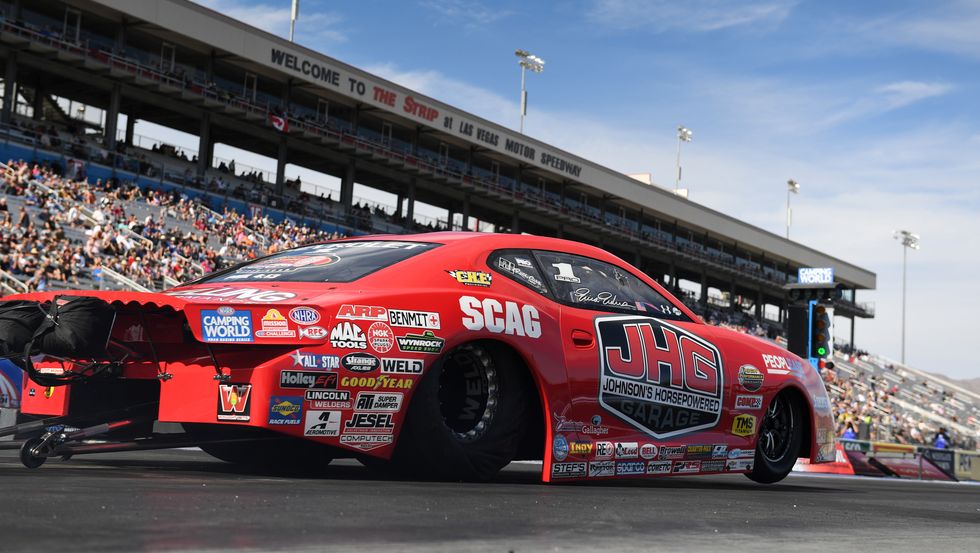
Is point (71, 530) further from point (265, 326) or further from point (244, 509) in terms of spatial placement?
point (265, 326)

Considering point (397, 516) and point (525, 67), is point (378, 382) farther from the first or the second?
point (525, 67)

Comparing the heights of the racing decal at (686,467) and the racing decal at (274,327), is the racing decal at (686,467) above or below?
below

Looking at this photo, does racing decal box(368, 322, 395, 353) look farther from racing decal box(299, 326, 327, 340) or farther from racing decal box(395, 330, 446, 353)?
racing decal box(299, 326, 327, 340)

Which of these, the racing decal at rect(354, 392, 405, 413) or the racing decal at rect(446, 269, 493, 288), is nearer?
the racing decal at rect(354, 392, 405, 413)

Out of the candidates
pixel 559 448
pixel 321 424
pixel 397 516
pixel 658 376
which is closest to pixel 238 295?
pixel 321 424

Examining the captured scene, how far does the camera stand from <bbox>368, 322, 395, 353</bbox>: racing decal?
5.35 metres

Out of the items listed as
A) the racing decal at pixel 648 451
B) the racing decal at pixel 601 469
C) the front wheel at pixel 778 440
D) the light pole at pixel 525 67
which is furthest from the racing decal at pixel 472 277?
the light pole at pixel 525 67

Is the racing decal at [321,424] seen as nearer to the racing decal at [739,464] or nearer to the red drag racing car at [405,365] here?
the red drag racing car at [405,365]

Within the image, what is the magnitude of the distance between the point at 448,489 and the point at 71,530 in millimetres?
2348

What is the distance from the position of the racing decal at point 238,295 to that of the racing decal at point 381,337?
17.1 inches

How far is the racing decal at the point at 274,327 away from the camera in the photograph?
16.7ft

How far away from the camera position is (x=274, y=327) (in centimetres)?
509

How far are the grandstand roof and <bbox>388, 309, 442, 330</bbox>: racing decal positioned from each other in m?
35.0

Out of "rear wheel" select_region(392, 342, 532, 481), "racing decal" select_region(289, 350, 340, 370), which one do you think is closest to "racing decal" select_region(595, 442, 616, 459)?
"rear wheel" select_region(392, 342, 532, 481)
